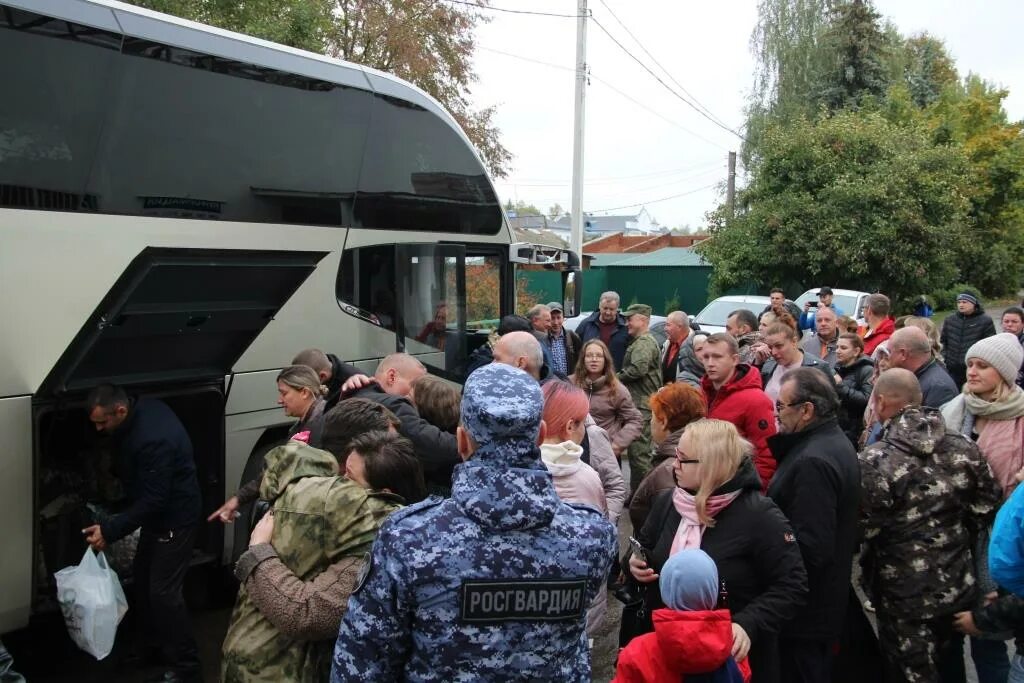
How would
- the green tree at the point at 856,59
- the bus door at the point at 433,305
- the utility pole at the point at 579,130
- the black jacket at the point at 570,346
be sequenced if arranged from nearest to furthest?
1. the bus door at the point at 433,305
2. the black jacket at the point at 570,346
3. the utility pole at the point at 579,130
4. the green tree at the point at 856,59

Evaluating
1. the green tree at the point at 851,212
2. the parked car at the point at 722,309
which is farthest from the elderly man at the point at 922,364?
the green tree at the point at 851,212

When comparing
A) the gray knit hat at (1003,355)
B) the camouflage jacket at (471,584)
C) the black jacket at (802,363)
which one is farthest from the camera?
the black jacket at (802,363)

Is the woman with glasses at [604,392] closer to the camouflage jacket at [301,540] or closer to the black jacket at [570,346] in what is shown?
the black jacket at [570,346]

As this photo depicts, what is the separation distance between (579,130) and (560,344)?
30.5 ft

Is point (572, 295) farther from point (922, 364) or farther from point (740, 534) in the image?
point (740, 534)

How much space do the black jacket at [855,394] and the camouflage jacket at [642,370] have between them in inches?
71.8

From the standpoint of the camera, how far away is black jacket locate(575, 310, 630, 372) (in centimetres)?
991

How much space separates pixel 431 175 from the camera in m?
7.87

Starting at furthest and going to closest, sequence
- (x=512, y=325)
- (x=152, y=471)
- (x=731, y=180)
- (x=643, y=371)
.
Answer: (x=731, y=180), (x=643, y=371), (x=512, y=325), (x=152, y=471)

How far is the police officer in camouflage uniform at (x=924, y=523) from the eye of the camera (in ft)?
13.4

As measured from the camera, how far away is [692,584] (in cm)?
274

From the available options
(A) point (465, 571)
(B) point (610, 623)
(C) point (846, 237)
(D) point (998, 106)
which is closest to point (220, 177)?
(B) point (610, 623)

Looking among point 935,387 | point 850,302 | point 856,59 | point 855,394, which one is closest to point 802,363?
point 855,394

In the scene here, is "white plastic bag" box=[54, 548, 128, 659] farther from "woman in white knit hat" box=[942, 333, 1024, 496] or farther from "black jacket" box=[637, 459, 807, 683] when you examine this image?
"woman in white knit hat" box=[942, 333, 1024, 496]
